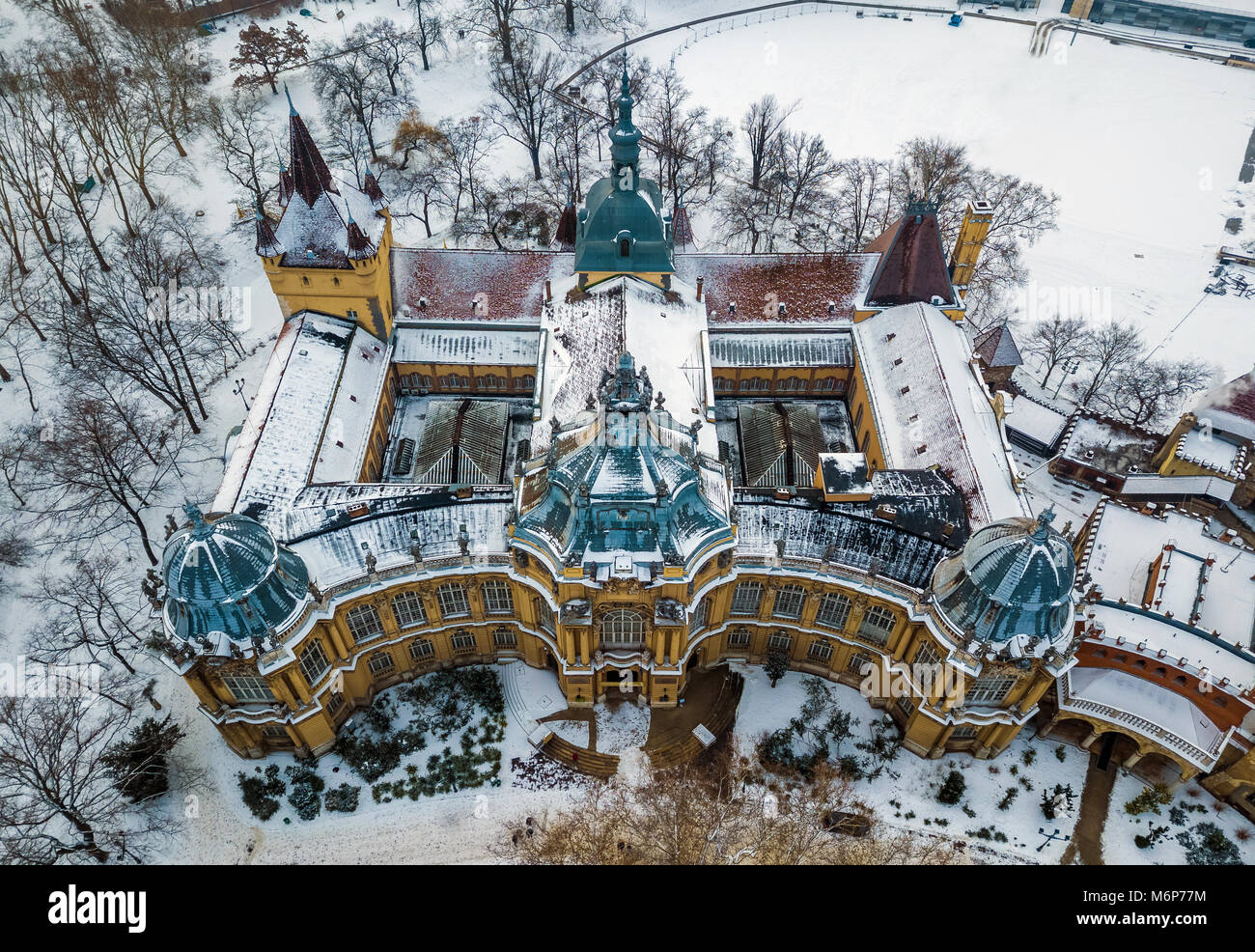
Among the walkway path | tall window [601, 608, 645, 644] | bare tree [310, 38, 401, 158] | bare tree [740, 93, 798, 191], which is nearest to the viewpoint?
the walkway path

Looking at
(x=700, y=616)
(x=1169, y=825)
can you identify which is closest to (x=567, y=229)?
(x=700, y=616)

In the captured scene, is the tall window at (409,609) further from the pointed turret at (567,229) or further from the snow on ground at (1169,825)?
the snow on ground at (1169,825)

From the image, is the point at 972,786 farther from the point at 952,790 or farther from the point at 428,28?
the point at 428,28

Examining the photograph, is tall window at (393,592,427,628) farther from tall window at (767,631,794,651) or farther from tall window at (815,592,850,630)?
tall window at (815,592,850,630)

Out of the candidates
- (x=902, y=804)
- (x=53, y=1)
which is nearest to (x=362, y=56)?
(x=53, y=1)

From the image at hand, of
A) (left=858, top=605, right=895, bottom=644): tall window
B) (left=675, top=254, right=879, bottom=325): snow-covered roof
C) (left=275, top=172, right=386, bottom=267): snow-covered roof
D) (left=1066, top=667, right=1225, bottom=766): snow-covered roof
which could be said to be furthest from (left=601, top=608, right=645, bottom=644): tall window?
(left=275, top=172, right=386, bottom=267): snow-covered roof
